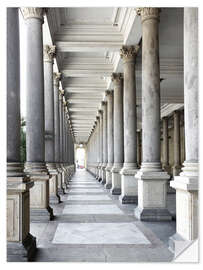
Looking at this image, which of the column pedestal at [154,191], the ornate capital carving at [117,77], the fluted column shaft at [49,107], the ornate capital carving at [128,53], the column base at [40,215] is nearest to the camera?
the column base at [40,215]

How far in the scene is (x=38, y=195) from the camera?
1304cm

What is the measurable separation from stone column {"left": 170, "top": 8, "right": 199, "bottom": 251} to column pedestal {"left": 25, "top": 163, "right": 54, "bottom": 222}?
5.80 m

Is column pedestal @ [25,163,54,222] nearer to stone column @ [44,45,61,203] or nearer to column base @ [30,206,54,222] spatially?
column base @ [30,206,54,222]

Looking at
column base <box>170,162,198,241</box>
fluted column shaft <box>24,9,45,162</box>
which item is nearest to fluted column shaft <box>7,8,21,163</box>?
column base <box>170,162,198,241</box>

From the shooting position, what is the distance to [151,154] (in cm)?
1352

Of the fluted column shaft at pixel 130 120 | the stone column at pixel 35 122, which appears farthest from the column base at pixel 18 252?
the fluted column shaft at pixel 130 120

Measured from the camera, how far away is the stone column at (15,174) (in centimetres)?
801

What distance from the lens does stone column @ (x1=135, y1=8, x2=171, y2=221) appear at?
43.4 ft

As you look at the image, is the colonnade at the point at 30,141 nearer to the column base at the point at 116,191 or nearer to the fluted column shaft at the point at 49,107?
the fluted column shaft at the point at 49,107

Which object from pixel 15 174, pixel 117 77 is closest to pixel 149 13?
pixel 15 174

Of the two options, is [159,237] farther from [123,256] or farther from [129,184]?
[129,184]

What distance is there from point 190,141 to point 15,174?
13.1 ft

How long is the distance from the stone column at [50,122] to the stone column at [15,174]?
870cm
